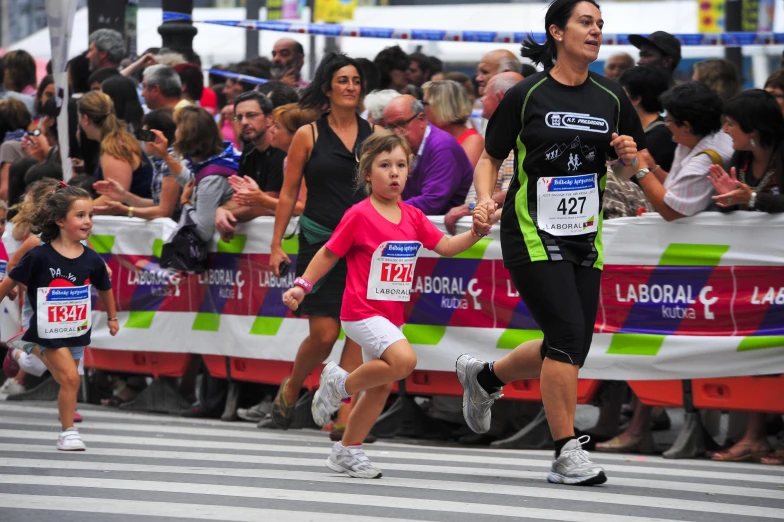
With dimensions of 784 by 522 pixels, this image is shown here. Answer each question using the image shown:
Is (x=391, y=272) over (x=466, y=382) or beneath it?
over

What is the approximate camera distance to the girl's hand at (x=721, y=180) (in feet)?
25.3

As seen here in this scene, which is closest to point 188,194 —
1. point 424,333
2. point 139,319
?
point 139,319

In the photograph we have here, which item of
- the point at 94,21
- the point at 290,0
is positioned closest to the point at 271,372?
the point at 94,21

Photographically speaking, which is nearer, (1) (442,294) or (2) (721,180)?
(2) (721,180)

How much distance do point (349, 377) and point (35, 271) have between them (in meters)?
2.61

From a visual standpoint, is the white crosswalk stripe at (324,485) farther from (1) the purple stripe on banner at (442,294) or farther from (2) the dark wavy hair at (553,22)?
(2) the dark wavy hair at (553,22)

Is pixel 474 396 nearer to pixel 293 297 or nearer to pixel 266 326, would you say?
pixel 293 297

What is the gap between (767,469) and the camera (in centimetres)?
758

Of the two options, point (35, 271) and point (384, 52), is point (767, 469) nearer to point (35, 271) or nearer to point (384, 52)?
point (35, 271)

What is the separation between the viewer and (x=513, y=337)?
8586mm

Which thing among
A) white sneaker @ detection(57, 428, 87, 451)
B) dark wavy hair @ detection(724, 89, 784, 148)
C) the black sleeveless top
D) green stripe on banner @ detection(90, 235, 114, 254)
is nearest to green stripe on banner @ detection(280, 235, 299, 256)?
the black sleeveless top

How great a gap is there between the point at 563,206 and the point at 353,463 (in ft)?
5.43

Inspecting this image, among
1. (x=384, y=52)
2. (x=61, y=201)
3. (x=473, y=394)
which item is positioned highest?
(x=384, y=52)

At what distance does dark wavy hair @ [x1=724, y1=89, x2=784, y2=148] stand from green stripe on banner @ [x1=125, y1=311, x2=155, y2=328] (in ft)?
15.6
